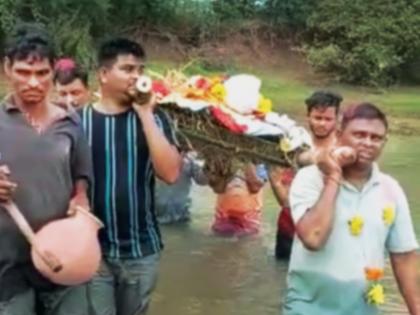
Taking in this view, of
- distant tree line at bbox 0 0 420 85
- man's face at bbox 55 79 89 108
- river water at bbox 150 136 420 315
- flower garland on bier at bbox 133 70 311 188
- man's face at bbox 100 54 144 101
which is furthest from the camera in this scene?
distant tree line at bbox 0 0 420 85

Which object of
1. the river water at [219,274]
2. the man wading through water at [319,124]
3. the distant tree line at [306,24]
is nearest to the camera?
the man wading through water at [319,124]

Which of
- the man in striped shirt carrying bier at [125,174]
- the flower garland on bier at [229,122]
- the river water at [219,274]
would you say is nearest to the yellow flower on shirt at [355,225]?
the man in striped shirt carrying bier at [125,174]

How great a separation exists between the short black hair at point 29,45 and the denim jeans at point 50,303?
36.9 inches

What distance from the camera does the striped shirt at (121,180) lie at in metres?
5.47

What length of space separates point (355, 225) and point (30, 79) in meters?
1.41

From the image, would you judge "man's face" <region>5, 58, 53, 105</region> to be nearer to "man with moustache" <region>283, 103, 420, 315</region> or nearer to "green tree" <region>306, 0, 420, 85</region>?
"man with moustache" <region>283, 103, 420, 315</region>

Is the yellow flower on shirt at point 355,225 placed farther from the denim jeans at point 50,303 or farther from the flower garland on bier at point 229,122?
the flower garland on bier at point 229,122

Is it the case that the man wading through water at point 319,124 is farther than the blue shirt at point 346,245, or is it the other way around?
the man wading through water at point 319,124

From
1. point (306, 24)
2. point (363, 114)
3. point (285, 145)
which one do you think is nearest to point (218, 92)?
point (285, 145)

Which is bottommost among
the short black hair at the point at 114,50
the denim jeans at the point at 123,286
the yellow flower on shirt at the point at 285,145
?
the denim jeans at the point at 123,286

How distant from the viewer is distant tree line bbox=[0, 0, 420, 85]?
106 feet

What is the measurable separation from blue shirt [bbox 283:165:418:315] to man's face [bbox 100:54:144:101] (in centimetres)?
107

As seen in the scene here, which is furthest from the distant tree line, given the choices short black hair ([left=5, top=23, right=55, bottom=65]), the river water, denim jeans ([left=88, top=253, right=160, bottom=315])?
short black hair ([left=5, top=23, right=55, bottom=65])

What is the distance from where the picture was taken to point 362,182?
487cm
